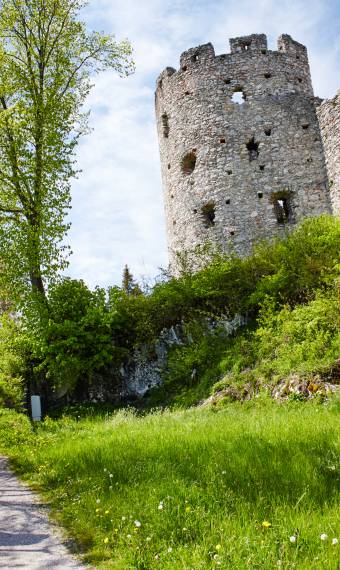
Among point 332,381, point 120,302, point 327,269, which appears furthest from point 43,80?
point 332,381

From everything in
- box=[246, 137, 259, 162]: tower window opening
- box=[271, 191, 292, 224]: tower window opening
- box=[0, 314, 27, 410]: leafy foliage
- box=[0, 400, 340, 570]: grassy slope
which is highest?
box=[246, 137, 259, 162]: tower window opening

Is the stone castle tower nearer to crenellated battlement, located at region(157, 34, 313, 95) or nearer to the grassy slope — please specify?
crenellated battlement, located at region(157, 34, 313, 95)

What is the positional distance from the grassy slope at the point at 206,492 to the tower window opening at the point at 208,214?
42.9 ft

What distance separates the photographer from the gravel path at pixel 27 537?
155 inches

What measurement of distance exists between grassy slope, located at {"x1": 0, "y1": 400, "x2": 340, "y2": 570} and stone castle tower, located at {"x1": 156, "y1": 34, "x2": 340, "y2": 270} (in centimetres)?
1273

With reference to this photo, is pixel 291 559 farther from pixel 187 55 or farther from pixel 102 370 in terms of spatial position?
pixel 187 55

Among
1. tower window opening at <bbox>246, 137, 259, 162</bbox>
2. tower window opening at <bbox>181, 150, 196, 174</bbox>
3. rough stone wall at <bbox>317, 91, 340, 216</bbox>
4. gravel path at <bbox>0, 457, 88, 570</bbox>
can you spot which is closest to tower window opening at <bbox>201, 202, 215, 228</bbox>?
tower window opening at <bbox>181, 150, 196, 174</bbox>

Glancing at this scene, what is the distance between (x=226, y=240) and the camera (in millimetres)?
19078

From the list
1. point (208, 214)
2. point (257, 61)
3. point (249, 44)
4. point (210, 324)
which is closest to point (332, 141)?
point (257, 61)

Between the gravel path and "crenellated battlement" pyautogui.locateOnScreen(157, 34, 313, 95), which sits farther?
"crenellated battlement" pyautogui.locateOnScreen(157, 34, 313, 95)

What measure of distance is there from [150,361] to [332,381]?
6.41 m

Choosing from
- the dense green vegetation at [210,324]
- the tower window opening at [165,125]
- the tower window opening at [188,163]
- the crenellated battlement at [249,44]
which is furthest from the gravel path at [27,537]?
the crenellated battlement at [249,44]

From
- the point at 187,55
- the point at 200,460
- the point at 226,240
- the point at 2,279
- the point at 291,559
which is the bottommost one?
the point at 291,559

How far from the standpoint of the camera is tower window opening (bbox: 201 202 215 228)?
64.7 feet
